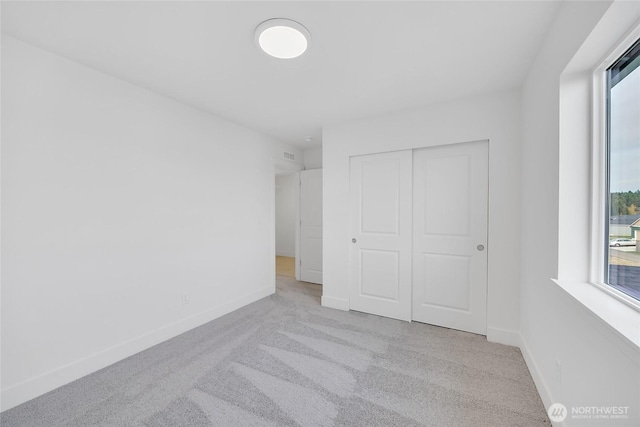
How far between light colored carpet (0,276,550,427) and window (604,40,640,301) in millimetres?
1030

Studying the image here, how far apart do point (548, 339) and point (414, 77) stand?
7.07 feet

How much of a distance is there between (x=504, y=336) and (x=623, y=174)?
1881 millimetres

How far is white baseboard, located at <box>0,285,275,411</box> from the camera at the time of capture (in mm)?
1690

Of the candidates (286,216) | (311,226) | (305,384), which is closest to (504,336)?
(305,384)

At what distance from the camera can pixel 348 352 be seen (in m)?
2.30

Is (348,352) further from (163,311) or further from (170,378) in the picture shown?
(163,311)

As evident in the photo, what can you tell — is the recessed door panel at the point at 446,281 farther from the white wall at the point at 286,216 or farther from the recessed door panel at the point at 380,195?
the white wall at the point at 286,216

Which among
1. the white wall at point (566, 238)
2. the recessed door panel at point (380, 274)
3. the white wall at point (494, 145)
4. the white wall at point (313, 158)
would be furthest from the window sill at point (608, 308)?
the white wall at point (313, 158)

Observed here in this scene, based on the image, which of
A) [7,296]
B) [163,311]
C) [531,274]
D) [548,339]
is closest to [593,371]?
[548,339]

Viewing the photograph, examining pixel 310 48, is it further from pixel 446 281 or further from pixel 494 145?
pixel 446 281

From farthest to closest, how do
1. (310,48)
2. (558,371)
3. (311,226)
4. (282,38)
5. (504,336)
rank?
(311,226) → (504,336) → (310,48) → (282,38) → (558,371)

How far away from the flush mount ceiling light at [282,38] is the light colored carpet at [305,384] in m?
2.37

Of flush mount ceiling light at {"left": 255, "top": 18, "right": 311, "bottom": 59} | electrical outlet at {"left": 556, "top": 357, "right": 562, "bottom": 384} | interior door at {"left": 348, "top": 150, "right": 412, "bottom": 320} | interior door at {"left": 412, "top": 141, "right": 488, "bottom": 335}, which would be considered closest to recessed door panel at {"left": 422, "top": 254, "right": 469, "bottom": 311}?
interior door at {"left": 412, "top": 141, "right": 488, "bottom": 335}

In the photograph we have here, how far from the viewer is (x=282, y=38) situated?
1671 millimetres
